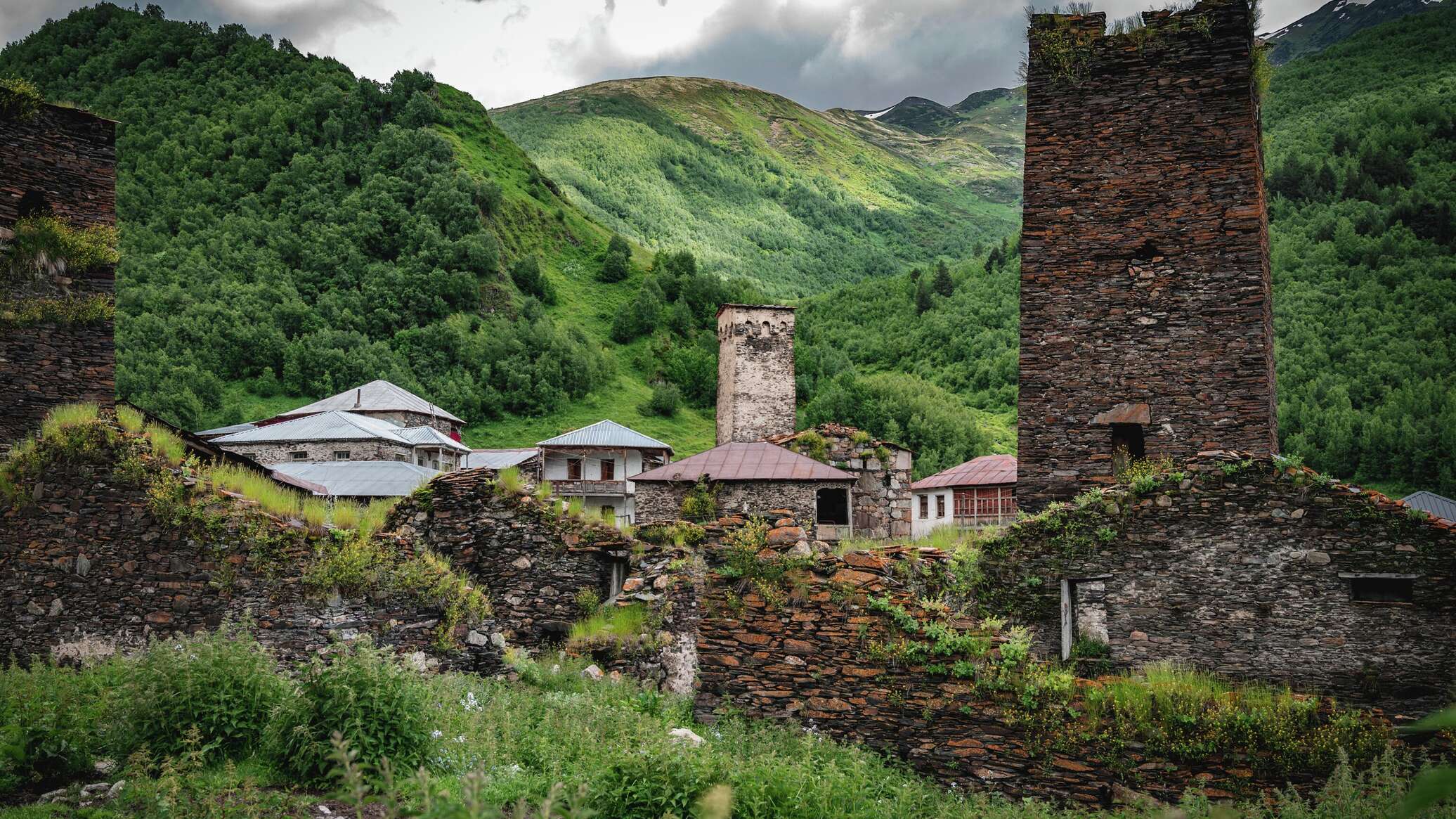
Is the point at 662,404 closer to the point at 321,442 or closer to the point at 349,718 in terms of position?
the point at 321,442

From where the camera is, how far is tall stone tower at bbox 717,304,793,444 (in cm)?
5428

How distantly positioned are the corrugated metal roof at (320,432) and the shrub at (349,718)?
38.6 metres

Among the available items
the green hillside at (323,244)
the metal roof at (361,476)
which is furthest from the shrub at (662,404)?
the metal roof at (361,476)

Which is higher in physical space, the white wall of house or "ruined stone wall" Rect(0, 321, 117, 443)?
"ruined stone wall" Rect(0, 321, 117, 443)

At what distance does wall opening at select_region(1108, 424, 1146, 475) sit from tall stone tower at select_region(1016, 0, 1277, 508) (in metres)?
0.02

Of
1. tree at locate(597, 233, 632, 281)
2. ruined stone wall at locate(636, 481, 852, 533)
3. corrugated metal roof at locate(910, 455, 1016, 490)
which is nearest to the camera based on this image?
ruined stone wall at locate(636, 481, 852, 533)

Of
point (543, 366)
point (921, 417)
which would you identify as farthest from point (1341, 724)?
point (543, 366)

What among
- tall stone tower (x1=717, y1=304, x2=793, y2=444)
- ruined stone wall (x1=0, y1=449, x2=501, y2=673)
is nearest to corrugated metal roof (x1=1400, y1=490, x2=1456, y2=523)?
tall stone tower (x1=717, y1=304, x2=793, y2=444)

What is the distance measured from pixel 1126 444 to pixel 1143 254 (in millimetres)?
2512

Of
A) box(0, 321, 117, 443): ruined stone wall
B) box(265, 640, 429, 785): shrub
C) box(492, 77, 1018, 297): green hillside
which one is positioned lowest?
box(265, 640, 429, 785): shrub

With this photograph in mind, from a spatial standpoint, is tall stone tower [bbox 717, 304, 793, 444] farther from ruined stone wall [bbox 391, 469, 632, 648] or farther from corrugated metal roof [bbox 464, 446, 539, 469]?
ruined stone wall [bbox 391, 469, 632, 648]

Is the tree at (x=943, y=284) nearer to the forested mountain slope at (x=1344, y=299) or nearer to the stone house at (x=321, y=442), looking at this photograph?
the forested mountain slope at (x=1344, y=299)

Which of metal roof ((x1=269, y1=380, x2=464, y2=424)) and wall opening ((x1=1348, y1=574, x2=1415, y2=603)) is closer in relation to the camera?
wall opening ((x1=1348, y1=574, x2=1415, y2=603))

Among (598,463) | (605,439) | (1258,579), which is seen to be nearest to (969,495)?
(605,439)
